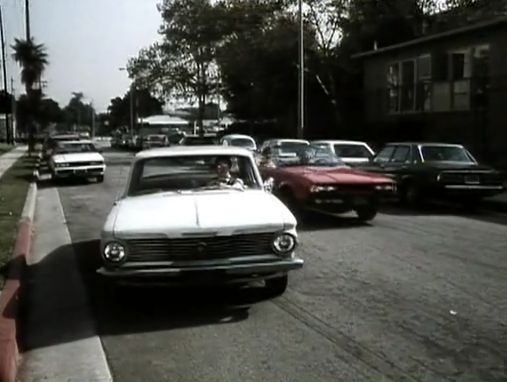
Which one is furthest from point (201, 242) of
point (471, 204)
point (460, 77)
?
point (460, 77)

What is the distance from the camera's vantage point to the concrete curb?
→ 564 cm

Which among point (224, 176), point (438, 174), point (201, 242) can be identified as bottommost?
point (438, 174)

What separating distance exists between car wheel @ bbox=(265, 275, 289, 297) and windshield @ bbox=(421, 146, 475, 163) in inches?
429

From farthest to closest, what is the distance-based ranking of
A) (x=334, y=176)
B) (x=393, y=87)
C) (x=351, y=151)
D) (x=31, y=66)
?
(x=31, y=66) → (x=393, y=87) → (x=351, y=151) → (x=334, y=176)

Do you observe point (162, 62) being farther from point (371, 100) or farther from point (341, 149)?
point (341, 149)

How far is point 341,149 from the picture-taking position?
2367 centimetres

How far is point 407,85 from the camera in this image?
37438 millimetres

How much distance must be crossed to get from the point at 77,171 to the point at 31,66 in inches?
985

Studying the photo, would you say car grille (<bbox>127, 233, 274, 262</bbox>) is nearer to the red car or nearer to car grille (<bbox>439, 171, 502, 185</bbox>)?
the red car

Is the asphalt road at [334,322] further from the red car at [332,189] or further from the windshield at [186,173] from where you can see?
the red car at [332,189]

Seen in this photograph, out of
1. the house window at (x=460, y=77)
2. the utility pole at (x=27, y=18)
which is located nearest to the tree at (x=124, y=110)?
the utility pole at (x=27, y=18)

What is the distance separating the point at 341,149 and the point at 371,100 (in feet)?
60.1

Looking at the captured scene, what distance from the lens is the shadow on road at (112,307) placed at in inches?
285

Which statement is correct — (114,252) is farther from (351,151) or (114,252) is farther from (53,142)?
(53,142)
